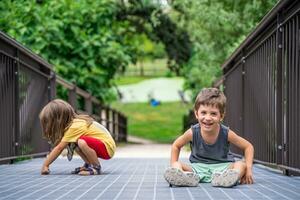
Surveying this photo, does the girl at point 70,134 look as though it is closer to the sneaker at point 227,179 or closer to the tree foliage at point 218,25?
the sneaker at point 227,179

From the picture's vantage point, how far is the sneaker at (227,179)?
448 cm

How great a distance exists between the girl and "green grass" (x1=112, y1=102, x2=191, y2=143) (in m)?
21.7

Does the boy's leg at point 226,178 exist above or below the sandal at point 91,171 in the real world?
above

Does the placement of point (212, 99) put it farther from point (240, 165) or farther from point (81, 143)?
point (81, 143)

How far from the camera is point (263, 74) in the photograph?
688 cm

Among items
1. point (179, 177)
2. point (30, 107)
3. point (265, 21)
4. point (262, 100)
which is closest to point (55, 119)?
point (179, 177)

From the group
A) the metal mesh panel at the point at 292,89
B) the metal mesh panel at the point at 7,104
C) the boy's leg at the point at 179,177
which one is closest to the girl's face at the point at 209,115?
the boy's leg at the point at 179,177

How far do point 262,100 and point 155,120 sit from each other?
29355 mm

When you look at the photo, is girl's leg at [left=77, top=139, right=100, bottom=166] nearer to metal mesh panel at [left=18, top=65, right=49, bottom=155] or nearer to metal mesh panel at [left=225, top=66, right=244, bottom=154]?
metal mesh panel at [left=18, top=65, right=49, bottom=155]

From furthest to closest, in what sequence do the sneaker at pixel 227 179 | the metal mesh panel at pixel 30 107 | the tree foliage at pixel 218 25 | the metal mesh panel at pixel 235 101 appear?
the tree foliage at pixel 218 25, the metal mesh panel at pixel 235 101, the metal mesh panel at pixel 30 107, the sneaker at pixel 227 179

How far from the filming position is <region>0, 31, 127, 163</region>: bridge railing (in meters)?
7.31

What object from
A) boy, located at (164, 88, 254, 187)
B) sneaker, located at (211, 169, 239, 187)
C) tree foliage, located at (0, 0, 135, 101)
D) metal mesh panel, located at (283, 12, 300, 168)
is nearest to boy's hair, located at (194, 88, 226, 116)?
boy, located at (164, 88, 254, 187)

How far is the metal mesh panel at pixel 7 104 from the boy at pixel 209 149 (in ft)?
9.00

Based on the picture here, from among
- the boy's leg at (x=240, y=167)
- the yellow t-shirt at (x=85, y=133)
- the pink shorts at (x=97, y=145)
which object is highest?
the yellow t-shirt at (x=85, y=133)
